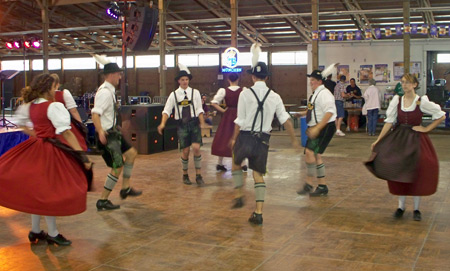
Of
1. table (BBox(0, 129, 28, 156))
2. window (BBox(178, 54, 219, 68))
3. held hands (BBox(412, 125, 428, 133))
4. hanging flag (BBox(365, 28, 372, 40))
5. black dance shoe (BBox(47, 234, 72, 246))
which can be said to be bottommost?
black dance shoe (BBox(47, 234, 72, 246))

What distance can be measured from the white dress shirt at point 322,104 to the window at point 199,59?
20.8 m

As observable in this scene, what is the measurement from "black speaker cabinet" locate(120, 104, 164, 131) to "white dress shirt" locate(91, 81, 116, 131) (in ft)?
17.5

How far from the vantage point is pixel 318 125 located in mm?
6332

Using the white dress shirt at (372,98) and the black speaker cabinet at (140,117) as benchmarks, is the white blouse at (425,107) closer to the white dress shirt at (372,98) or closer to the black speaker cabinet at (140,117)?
the black speaker cabinet at (140,117)

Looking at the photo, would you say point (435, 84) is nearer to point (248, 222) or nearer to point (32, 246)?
point (248, 222)

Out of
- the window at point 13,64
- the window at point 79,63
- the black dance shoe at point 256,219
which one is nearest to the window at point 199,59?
the window at point 79,63

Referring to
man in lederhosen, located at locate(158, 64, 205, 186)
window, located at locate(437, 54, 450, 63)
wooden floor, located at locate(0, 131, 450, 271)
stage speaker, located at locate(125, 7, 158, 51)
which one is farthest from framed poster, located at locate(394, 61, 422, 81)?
man in lederhosen, located at locate(158, 64, 205, 186)

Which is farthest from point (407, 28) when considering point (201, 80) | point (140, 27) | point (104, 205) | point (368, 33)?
point (201, 80)

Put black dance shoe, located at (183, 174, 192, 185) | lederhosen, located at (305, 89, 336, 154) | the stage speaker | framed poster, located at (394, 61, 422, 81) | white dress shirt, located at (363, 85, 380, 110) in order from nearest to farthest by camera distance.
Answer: lederhosen, located at (305, 89, 336, 154) → black dance shoe, located at (183, 174, 192, 185) → the stage speaker → white dress shirt, located at (363, 85, 380, 110) → framed poster, located at (394, 61, 422, 81)

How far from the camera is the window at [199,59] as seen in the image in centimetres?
2720

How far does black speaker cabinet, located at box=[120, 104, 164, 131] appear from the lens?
11125 millimetres

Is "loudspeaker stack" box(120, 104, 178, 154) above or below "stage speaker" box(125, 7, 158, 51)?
below

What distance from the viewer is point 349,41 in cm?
1744

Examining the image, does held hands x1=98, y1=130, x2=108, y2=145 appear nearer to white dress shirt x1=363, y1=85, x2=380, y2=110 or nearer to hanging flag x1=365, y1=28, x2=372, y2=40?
white dress shirt x1=363, y1=85, x2=380, y2=110
